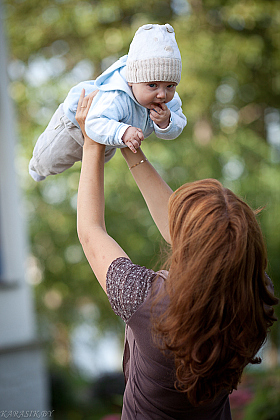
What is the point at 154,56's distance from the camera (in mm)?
1190

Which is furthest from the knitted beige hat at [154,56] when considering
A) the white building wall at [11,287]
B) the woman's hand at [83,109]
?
→ the white building wall at [11,287]

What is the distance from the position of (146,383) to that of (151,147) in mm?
5169

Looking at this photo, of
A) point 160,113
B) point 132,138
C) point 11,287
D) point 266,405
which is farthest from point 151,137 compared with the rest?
point 132,138

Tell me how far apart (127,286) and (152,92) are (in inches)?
20.9

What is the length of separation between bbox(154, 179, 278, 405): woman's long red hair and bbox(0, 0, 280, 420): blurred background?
491cm

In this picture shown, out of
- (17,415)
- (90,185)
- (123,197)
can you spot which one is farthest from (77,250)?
(90,185)

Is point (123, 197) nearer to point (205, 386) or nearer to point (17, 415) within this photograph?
point (17, 415)

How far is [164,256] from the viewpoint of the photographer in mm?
1160

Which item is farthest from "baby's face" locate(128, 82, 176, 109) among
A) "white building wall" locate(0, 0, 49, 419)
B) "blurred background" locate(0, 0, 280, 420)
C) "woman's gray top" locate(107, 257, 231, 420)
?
"blurred background" locate(0, 0, 280, 420)

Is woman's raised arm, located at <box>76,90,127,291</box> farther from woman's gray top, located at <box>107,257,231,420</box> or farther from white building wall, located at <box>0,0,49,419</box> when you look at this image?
white building wall, located at <box>0,0,49,419</box>

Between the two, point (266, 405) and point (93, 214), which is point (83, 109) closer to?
point (93, 214)

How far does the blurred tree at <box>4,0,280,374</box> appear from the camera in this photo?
241 inches

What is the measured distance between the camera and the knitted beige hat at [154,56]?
47.0 inches

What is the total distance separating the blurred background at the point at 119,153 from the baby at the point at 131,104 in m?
4.53
